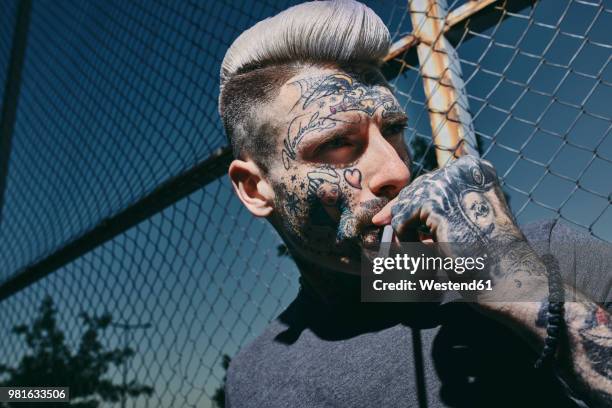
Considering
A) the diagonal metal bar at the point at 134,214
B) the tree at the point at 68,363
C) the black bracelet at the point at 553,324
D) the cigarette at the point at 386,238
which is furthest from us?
the tree at the point at 68,363

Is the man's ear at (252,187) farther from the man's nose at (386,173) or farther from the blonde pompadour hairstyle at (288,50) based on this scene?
the man's nose at (386,173)

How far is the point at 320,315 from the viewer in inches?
60.5

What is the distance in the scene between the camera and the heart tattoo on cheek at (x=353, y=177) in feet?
4.22

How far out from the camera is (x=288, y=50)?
152cm

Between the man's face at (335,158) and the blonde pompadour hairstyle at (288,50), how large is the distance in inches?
2.1

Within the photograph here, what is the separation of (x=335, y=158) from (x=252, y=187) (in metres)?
0.36

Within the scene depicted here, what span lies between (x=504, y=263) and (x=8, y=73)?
5.42 m

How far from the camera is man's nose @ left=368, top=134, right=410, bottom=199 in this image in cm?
123

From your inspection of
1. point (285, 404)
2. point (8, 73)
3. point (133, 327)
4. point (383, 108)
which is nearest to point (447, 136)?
point (383, 108)

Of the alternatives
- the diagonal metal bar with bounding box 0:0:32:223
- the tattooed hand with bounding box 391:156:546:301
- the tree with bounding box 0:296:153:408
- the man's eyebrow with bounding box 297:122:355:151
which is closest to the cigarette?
the tattooed hand with bounding box 391:156:546:301

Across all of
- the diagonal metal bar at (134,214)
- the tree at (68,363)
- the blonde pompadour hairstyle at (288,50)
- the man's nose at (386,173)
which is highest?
the blonde pompadour hairstyle at (288,50)

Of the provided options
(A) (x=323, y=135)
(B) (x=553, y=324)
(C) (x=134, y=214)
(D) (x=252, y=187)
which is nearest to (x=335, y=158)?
(A) (x=323, y=135)

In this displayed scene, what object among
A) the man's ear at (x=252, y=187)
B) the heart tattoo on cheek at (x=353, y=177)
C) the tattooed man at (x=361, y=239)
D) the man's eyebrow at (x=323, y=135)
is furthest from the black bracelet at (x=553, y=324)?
the man's ear at (x=252, y=187)

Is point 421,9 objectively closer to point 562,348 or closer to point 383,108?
point 383,108
